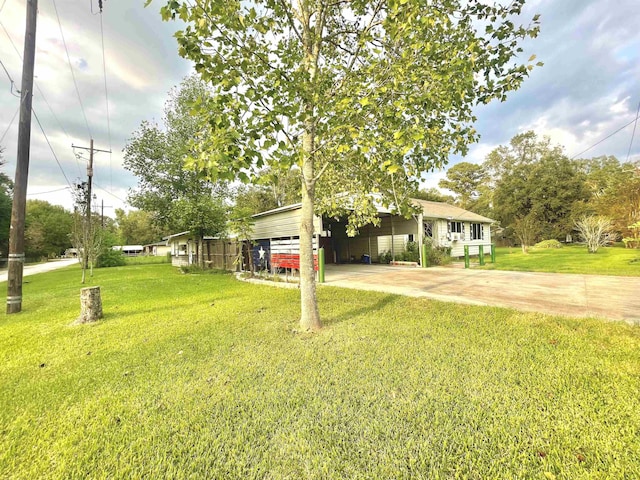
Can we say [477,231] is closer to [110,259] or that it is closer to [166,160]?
[166,160]

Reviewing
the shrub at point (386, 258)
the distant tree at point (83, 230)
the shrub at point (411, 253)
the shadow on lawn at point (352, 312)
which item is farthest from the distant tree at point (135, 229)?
the shadow on lawn at point (352, 312)

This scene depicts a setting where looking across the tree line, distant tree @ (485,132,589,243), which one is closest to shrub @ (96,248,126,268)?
the tree line

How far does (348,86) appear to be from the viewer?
11.3 feet

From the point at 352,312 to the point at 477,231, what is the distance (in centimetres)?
1990

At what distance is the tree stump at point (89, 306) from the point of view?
201 inches

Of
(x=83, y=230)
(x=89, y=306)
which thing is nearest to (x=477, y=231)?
(x=89, y=306)

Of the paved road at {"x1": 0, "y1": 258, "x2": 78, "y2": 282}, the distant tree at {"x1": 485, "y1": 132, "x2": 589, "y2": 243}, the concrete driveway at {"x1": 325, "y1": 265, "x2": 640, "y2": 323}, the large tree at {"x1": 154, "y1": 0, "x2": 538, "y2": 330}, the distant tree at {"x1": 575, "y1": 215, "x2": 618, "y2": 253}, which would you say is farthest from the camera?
the distant tree at {"x1": 485, "y1": 132, "x2": 589, "y2": 243}

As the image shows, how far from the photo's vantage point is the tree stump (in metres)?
5.10

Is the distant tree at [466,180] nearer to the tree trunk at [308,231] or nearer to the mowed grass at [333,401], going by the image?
the tree trunk at [308,231]

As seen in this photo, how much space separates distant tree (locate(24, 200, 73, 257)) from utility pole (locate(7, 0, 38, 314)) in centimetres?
4218

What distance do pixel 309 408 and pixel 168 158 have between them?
64.6ft

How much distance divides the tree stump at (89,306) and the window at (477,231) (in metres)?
22.0

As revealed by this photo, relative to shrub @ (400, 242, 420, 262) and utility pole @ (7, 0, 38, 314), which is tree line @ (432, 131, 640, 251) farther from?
utility pole @ (7, 0, 38, 314)

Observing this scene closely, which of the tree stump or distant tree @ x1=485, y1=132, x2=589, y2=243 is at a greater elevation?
distant tree @ x1=485, y1=132, x2=589, y2=243
